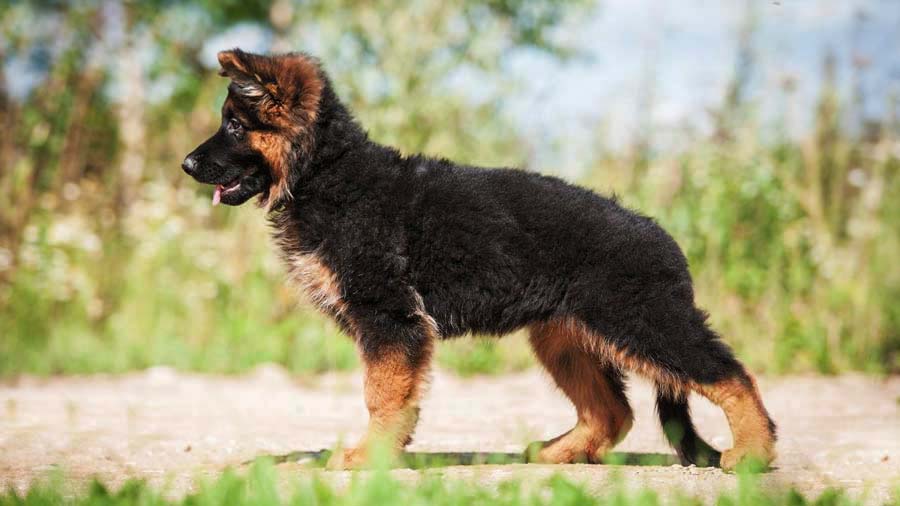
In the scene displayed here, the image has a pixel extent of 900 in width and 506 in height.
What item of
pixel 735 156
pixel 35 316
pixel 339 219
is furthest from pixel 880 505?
pixel 35 316

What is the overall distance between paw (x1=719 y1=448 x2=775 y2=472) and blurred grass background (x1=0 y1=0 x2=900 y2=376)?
16.2 feet

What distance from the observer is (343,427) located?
279 inches

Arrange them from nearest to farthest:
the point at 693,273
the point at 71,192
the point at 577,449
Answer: the point at 577,449, the point at 693,273, the point at 71,192

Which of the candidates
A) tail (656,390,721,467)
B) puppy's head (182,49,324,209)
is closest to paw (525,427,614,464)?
tail (656,390,721,467)

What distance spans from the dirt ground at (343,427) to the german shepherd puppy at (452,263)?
334 mm

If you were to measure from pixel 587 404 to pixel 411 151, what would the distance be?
5301 mm

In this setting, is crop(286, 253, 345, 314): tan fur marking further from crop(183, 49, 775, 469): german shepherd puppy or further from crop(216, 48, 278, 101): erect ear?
crop(216, 48, 278, 101): erect ear

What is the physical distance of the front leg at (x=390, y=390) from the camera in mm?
4844

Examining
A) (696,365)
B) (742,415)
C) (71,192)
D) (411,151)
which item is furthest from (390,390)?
(71,192)

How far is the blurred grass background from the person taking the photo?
32.0 ft

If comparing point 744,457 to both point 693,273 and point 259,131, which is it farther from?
point 693,273

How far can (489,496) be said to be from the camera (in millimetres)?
3861

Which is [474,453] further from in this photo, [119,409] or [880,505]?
[119,409]

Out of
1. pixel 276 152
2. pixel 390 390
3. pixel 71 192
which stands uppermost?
pixel 71 192
